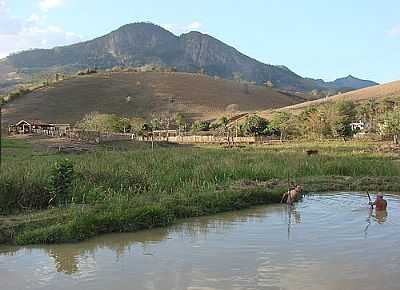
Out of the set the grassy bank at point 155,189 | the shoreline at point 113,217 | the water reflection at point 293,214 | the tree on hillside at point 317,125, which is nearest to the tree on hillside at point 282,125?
the tree on hillside at point 317,125

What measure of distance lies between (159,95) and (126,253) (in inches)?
4036

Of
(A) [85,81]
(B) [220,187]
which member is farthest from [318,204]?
(A) [85,81]

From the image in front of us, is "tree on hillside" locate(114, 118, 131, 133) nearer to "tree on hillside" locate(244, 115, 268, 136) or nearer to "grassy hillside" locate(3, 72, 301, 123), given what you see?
"tree on hillside" locate(244, 115, 268, 136)

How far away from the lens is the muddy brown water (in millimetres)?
8250

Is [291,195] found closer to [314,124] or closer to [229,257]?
[229,257]

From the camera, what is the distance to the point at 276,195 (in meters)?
16.7

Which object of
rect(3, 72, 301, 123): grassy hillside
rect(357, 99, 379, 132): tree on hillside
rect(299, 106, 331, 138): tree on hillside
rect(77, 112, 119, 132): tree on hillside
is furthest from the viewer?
rect(3, 72, 301, 123): grassy hillside

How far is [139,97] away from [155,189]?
95953 millimetres

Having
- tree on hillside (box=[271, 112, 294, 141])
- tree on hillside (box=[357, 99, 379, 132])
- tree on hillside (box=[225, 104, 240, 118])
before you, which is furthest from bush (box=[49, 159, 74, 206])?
tree on hillside (box=[225, 104, 240, 118])

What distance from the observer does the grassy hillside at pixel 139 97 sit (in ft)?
328

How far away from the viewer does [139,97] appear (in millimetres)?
110938

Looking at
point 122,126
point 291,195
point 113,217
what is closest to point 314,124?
point 122,126

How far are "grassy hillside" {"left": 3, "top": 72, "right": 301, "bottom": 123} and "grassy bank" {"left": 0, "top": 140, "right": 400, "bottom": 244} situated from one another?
7680 centimetres

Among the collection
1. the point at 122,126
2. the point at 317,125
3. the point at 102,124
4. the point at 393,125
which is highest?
the point at 102,124
